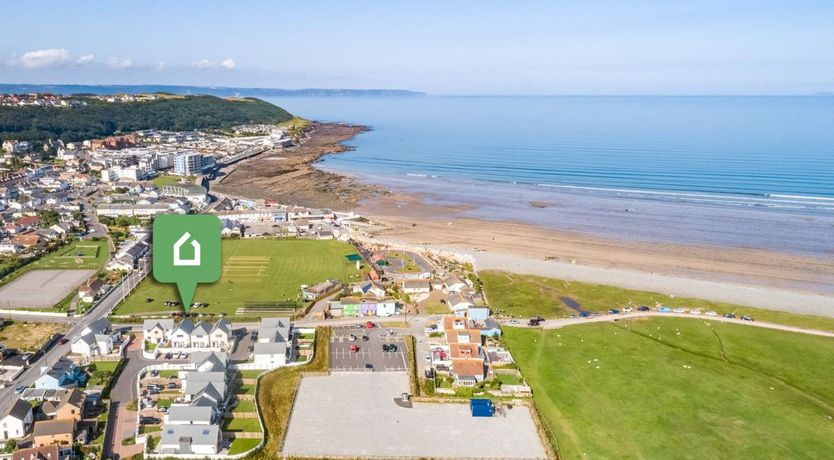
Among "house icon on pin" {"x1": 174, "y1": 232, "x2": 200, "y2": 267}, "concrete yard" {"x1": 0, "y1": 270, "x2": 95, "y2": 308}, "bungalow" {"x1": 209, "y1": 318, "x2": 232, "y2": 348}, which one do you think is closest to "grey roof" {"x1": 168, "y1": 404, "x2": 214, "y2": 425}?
"bungalow" {"x1": 209, "y1": 318, "x2": 232, "y2": 348}

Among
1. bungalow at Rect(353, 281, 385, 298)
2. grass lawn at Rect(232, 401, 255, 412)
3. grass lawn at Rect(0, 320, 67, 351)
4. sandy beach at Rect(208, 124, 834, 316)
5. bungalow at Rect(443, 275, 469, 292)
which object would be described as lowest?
grass lawn at Rect(232, 401, 255, 412)

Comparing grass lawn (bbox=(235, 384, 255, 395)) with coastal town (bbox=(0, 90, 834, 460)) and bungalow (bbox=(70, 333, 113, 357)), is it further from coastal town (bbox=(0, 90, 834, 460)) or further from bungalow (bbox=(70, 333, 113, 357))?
bungalow (bbox=(70, 333, 113, 357))

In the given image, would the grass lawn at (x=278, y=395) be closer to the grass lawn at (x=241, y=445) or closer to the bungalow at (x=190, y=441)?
the grass lawn at (x=241, y=445)

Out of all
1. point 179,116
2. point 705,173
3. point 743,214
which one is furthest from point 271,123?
point 743,214

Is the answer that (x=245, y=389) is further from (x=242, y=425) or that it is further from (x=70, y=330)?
(x=70, y=330)

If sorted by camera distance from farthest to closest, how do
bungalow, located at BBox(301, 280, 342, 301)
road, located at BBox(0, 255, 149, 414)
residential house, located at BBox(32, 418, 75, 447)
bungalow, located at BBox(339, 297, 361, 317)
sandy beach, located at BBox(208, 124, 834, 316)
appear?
1. sandy beach, located at BBox(208, 124, 834, 316)
2. bungalow, located at BBox(301, 280, 342, 301)
3. bungalow, located at BBox(339, 297, 361, 317)
4. road, located at BBox(0, 255, 149, 414)
5. residential house, located at BBox(32, 418, 75, 447)
